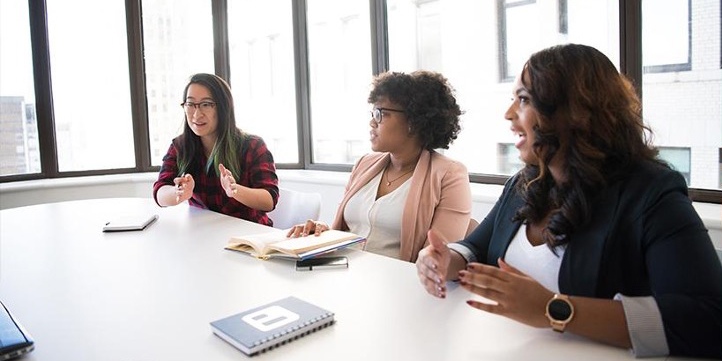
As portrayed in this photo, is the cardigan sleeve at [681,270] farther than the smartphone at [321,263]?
No

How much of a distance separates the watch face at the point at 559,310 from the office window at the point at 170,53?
158 inches

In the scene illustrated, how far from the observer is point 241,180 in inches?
101

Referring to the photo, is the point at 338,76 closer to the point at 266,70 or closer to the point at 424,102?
the point at 266,70

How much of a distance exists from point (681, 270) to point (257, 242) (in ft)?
3.88

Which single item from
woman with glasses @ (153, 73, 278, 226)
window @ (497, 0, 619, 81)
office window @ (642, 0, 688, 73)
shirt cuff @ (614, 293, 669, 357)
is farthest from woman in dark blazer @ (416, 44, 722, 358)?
office window @ (642, 0, 688, 73)

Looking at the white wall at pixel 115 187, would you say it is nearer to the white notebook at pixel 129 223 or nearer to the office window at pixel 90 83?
the office window at pixel 90 83

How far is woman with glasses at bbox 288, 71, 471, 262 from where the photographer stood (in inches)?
75.9

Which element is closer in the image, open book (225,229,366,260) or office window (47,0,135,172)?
open book (225,229,366,260)

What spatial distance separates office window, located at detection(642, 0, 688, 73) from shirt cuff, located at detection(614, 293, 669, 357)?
194 cm

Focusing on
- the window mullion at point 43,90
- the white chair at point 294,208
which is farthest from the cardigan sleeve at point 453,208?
the window mullion at point 43,90

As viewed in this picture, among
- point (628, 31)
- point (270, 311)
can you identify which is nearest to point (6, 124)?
point (270, 311)

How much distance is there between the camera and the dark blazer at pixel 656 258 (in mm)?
897

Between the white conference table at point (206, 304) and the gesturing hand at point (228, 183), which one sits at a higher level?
the gesturing hand at point (228, 183)

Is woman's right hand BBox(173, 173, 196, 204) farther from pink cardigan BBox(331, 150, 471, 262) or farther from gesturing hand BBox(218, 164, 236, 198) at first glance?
pink cardigan BBox(331, 150, 471, 262)
